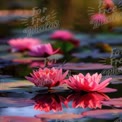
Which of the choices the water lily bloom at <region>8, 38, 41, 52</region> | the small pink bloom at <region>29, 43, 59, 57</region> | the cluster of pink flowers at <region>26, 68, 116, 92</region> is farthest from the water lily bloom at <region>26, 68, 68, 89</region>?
the water lily bloom at <region>8, 38, 41, 52</region>

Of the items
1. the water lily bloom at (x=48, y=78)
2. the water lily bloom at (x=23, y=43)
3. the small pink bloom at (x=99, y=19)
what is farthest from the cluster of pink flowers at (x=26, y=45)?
the water lily bloom at (x=48, y=78)

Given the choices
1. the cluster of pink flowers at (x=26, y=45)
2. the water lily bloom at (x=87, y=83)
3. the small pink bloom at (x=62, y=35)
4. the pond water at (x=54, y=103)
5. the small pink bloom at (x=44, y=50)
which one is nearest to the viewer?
the pond water at (x=54, y=103)

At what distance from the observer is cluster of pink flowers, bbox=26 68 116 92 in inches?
40.7

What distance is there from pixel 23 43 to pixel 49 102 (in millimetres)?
751

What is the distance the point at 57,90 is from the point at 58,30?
726mm

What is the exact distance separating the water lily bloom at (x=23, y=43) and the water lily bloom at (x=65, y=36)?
9cm

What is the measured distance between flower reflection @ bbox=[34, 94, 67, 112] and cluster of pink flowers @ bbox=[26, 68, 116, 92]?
1.8 inches

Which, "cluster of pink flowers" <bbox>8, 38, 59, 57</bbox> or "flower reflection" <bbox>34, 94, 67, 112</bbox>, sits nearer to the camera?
"flower reflection" <bbox>34, 94, 67, 112</bbox>

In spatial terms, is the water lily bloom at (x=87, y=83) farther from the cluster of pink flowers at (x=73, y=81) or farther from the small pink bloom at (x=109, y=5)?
the small pink bloom at (x=109, y=5)

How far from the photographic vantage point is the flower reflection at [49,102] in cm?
100

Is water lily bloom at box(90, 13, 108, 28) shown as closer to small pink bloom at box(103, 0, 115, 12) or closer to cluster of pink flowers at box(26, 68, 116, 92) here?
small pink bloom at box(103, 0, 115, 12)

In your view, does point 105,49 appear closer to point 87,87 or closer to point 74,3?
point 74,3

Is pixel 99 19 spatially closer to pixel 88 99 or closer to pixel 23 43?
pixel 23 43

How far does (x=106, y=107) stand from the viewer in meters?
0.98
